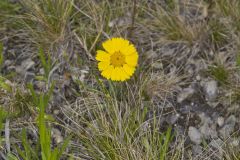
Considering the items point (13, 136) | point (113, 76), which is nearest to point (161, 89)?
point (113, 76)

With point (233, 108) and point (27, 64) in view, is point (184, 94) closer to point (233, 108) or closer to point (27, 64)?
point (233, 108)

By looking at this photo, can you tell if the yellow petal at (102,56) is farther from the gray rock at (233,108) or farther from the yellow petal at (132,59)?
the gray rock at (233,108)

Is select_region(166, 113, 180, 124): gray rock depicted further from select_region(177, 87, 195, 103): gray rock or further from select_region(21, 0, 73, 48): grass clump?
select_region(21, 0, 73, 48): grass clump

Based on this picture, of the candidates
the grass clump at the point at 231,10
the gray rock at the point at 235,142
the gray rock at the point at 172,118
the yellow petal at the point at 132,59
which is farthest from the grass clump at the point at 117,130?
the grass clump at the point at 231,10

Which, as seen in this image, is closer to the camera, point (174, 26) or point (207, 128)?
point (207, 128)

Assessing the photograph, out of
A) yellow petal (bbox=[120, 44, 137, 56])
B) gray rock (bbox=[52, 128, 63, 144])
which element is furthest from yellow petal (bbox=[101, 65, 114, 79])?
gray rock (bbox=[52, 128, 63, 144])

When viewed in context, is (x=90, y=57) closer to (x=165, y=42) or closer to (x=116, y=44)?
(x=116, y=44)

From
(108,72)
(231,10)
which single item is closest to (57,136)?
(108,72)

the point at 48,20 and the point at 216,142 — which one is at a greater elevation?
the point at 48,20
